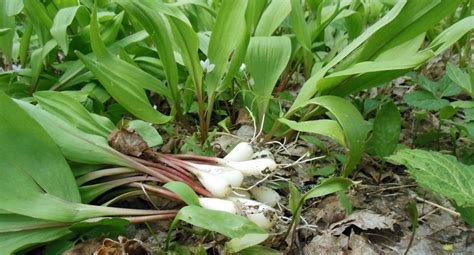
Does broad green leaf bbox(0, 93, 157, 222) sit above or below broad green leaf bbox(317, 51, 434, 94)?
below

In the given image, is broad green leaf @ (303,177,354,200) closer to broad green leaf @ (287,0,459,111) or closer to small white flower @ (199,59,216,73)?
broad green leaf @ (287,0,459,111)

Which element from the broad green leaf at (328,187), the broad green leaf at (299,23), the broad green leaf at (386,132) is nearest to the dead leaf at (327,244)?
the broad green leaf at (328,187)

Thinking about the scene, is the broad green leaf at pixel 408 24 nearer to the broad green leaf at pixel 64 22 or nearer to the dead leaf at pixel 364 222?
the dead leaf at pixel 364 222

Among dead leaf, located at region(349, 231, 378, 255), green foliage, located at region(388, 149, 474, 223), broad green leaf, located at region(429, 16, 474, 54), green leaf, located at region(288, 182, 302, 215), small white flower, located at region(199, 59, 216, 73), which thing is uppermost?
broad green leaf, located at region(429, 16, 474, 54)

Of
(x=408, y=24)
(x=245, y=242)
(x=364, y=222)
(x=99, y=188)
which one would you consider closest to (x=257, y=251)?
(x=245, y=242)

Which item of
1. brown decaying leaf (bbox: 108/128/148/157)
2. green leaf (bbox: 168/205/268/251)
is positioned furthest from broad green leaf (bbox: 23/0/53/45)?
green leaf (bbox: 168/205/268/251)

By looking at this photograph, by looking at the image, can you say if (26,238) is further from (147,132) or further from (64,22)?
(64,22)

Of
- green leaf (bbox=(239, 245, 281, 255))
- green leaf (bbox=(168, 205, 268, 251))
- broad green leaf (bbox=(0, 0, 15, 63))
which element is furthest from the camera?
broad green leaf (bbox=(0, 0, 15, 63))
